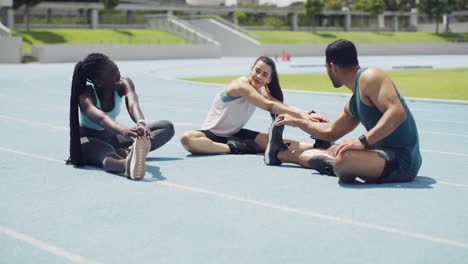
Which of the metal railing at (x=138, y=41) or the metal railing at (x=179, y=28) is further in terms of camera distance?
the metal railing at (x=179, y=28)

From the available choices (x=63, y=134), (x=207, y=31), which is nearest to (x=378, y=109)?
(x=63, y=134)

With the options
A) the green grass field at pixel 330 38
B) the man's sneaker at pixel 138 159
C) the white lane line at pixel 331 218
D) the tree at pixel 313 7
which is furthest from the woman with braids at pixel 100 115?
the tree at pixel 313 7

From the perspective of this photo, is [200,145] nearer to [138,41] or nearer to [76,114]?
[76,114]

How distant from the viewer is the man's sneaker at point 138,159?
685cm

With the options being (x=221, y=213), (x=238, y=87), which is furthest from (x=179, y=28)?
(x=221, y=213)

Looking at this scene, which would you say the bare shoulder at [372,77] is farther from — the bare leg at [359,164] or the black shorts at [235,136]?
the black shorts at [235,136]

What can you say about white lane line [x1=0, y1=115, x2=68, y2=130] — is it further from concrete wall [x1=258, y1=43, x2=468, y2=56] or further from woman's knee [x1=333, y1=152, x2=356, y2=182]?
concrete wall [x1=258, y1=43, x2=468, y2=56]

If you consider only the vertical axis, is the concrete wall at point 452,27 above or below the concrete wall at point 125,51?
above

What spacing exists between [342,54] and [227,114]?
2.79m

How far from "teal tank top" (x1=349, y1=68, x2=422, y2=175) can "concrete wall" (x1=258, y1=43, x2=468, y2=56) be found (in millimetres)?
55842

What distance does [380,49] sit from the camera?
6794cm

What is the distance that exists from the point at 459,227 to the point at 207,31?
213 ft

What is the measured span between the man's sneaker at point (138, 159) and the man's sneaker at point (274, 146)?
5.83ft

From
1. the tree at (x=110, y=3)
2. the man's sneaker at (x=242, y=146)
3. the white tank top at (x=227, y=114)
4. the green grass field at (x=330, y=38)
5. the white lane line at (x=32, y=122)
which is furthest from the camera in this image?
the tree at (x=110, y=3)
